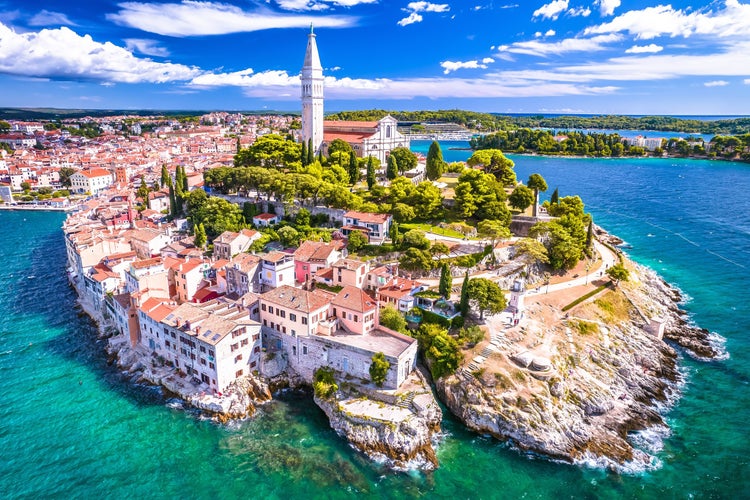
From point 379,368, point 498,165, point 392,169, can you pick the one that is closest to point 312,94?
point 392,169

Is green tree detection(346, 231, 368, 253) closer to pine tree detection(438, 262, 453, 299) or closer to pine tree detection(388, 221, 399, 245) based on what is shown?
pine tree detection(388, 221, 399, 245)

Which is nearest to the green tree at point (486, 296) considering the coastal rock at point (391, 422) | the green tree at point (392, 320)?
the green tree at point (392, 320)

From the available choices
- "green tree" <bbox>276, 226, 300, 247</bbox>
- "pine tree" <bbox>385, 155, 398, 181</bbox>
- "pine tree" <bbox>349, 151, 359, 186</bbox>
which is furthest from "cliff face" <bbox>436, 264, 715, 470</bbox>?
"pine tree" <bbox>349, 151, 359, 186</bbox>

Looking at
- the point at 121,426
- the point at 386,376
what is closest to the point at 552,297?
the point at 386,376

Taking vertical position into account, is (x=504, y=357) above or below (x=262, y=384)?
above

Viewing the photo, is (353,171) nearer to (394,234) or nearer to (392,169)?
(392,169)

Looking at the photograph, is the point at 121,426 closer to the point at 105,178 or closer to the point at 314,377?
the point at 314,377
